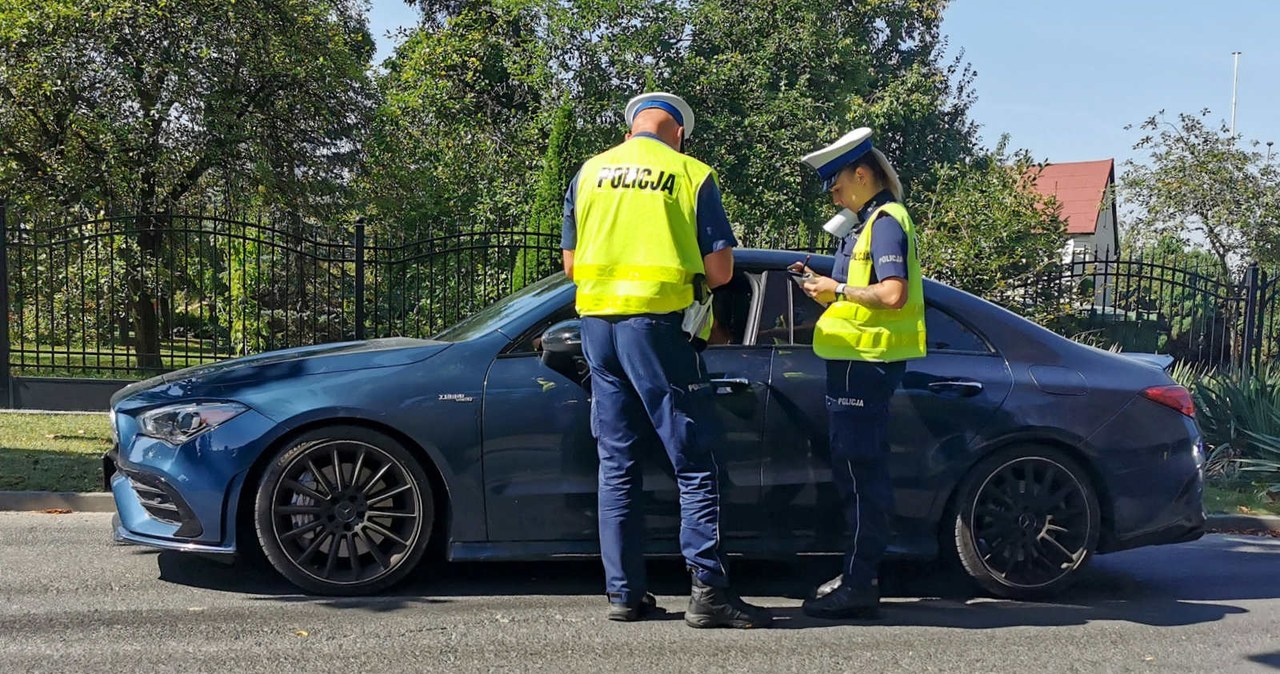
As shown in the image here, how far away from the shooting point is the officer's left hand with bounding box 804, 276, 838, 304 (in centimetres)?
414

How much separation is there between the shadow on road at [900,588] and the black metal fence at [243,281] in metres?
5.83

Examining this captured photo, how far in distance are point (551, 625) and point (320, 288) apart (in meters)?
10.6

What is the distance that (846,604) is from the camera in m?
4.16

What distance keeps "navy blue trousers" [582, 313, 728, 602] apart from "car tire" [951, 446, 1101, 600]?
50.8 inches

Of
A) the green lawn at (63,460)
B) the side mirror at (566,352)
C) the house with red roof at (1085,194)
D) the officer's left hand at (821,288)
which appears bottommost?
the green lawn at (63,460)

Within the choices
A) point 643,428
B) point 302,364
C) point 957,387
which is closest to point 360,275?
point 302,364

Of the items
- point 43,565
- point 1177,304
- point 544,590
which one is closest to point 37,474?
point 43,565

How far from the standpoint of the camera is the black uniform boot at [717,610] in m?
3.93

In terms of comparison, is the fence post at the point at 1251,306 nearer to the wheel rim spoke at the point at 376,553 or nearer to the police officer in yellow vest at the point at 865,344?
the police officer in yellow vest at the point at 865,344

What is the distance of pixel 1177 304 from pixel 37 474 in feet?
47.0

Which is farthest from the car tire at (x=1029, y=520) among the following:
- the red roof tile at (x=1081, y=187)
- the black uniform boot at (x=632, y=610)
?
the red roof tile at (x=1081, y=187)

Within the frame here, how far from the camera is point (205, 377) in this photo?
14.0 ft

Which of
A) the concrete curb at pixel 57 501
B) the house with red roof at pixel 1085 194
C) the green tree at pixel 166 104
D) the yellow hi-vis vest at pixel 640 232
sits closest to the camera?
the yellow hi-vis vest at pixel 640 232

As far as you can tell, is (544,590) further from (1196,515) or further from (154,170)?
(154,170)
